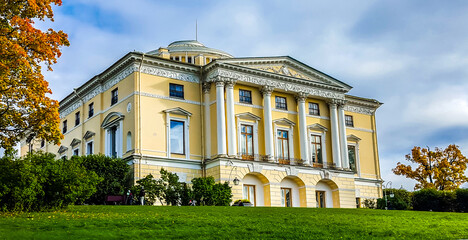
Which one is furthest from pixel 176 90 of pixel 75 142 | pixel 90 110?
pixel 75 142

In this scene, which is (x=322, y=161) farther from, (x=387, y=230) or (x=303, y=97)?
(x=387, y=230)

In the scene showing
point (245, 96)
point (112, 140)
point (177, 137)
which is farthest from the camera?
point (245, 96)

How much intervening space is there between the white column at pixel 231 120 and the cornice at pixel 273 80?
33.0 inches

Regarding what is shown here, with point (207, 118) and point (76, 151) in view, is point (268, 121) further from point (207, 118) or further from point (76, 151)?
point (76, 151)

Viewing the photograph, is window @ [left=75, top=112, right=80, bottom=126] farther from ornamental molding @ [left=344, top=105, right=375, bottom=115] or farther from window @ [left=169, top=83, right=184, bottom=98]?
ornamental molding @ [left=344, top=105, right=375, bottom=115]

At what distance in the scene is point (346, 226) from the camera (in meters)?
23.9

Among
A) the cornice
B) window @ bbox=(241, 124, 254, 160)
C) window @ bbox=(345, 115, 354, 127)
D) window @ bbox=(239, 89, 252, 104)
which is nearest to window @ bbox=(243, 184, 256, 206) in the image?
window @ bbox=(241, 124, 254, 160)

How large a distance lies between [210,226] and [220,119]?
23.4 meters

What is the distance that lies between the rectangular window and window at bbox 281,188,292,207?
8679 millimetres

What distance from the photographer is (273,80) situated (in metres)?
48.2

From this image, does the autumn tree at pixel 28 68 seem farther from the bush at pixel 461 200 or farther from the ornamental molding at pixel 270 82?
the bush at pixel 461 200

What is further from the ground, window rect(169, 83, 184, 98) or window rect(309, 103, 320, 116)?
window rect(169, 83, 184, 98)

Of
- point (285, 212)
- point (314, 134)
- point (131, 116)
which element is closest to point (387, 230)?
point (285, 212)

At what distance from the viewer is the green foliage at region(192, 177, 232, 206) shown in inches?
1483
